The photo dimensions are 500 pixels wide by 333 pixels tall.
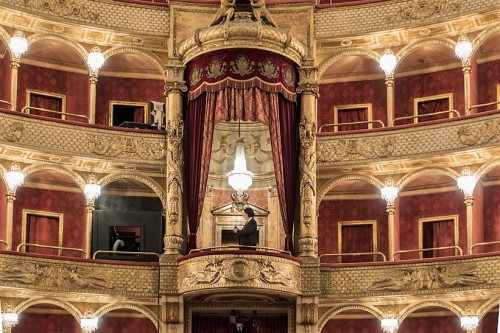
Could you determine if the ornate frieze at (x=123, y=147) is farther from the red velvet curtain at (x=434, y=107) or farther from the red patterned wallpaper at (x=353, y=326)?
the red velvet curtain at (x=434, y=107)

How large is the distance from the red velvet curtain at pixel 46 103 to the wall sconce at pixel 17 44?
2.17m

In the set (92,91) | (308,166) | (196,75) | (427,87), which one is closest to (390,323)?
(308,166)

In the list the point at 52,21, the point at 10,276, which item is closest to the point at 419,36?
the point at 52,21

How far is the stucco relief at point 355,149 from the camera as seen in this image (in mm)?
29016

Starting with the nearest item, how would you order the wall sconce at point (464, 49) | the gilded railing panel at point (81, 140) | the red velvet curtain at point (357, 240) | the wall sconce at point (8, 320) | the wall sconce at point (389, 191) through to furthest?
1. the wall sconce at point (8, 320)
2. the gilded railing panel at point (81, 140)
3. the wall sconce at point (464, 49)
4. the wall sconce at point (389, 191)
5. the red velvet curtain at point (357, 240)

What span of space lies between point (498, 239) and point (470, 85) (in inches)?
196

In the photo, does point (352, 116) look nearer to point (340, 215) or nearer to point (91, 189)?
point (340, 215)

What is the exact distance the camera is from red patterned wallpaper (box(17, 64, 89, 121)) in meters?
30.5

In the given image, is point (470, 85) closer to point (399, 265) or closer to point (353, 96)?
point (353, 96)

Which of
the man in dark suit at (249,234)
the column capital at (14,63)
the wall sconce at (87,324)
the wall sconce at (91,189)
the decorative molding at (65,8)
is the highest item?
the decorative molding at (65,8)

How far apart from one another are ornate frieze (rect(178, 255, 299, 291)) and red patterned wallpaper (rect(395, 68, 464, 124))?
8051mm

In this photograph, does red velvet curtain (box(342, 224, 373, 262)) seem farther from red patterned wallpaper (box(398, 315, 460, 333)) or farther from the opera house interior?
red patterned wallpaper (box(398, 315, 460, 333))

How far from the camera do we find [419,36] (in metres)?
29.8

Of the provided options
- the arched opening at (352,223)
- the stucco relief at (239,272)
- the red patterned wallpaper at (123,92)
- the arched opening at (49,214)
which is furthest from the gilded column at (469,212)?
the arched opening at (49,214)
